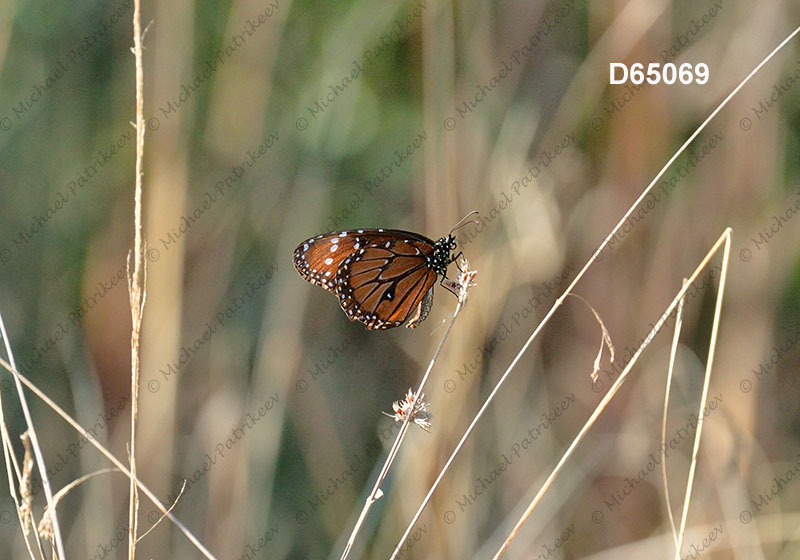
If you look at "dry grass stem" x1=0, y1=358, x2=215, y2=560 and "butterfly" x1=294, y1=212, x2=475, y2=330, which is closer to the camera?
"dry grass stem" x1=0, y1=358, x2=215, y2=560

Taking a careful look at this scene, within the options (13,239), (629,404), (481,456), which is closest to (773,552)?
(629,404)

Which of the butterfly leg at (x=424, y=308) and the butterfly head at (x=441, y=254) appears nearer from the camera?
the butterfly leg at (x=424, y=308)

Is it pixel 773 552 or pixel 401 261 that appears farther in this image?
pixel 773 552

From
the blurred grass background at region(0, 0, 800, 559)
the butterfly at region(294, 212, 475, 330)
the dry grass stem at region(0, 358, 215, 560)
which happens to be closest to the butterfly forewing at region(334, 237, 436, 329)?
the butterfly at region(294, 212, 475, 330)

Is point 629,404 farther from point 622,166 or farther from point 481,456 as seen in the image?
point 622,166

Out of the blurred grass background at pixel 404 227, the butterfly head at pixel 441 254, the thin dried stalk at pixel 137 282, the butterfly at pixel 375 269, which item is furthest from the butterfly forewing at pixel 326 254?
the thin dried stalk at pixel 137 282

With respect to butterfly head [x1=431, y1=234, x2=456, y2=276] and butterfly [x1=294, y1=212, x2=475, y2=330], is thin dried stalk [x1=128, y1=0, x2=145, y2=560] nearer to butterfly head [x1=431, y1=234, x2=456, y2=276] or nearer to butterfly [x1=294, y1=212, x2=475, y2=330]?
butterfly [x1=294, y1=212, x2=475, y2=330]

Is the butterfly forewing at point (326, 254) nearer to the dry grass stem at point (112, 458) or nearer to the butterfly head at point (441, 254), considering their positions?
the butterfly head at point (441, 254)

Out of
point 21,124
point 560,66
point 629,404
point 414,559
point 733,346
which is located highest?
point 560,66
